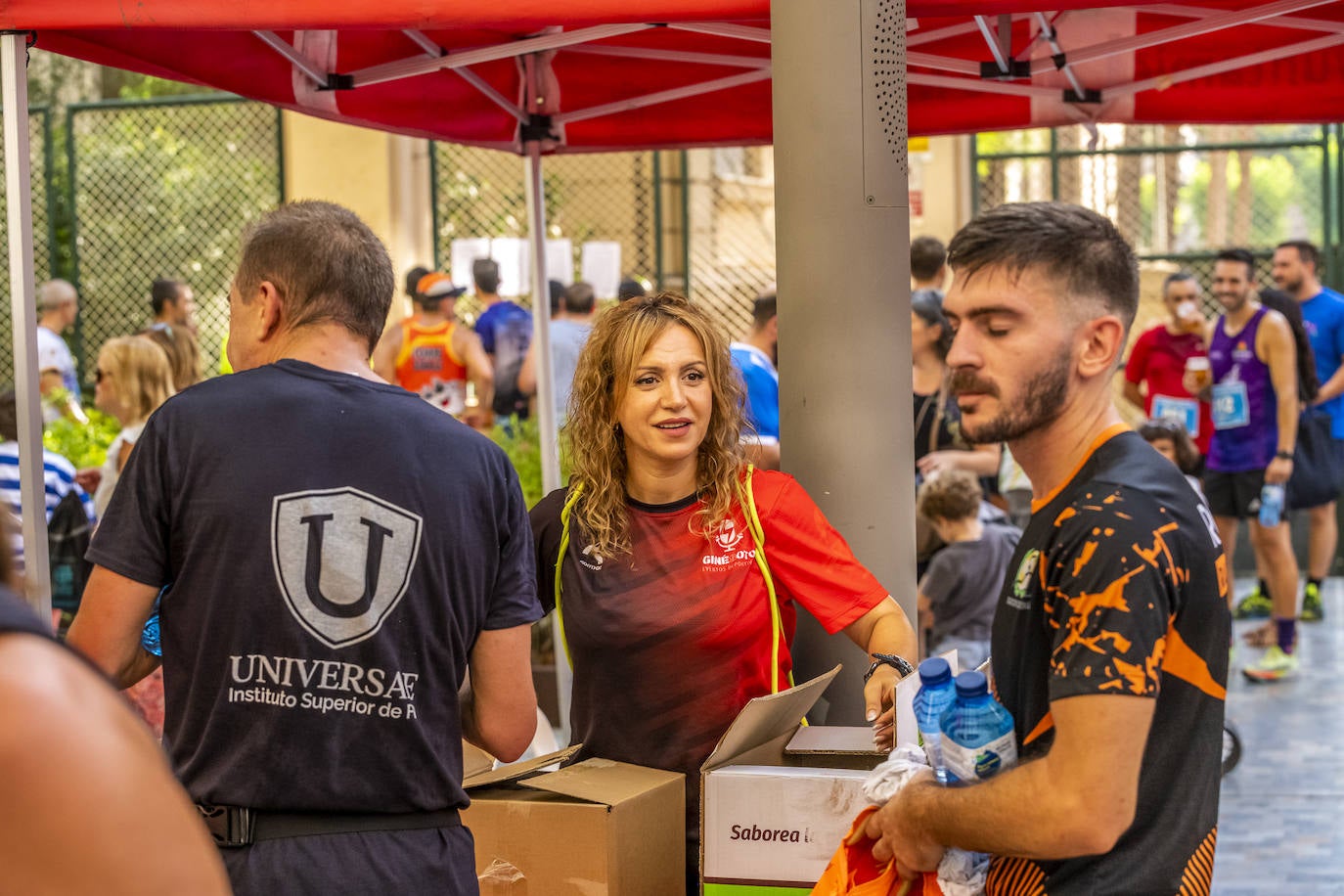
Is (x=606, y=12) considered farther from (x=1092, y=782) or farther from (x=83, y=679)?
(x=83, y=679)

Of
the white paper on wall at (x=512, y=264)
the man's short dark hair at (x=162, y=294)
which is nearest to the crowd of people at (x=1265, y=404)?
the white paper on wall at (x=512, y=264)

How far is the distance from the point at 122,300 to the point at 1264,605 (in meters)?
10.2

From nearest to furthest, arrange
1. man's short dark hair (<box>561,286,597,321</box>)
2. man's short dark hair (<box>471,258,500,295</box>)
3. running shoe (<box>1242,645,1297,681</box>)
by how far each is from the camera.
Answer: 1. running shoe (<box>1242,645,1297,681</box>)
2. man's short dark hair (<box>561,286,597,321</box>)
3. man's short dark hair (<box>471,258,500,295</box>)

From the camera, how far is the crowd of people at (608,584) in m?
1.84

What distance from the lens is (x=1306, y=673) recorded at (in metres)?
8.26

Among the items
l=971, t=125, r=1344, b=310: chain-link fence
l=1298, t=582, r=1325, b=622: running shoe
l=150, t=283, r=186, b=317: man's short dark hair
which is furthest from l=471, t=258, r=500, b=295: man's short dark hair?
l=1298, t=582, r=1325, b=622: running shoe

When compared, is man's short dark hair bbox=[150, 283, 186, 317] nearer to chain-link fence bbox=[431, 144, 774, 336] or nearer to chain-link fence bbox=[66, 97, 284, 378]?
chain-link fence bbox=[431, 144, 774, 336]

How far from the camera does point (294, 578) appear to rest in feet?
7.40

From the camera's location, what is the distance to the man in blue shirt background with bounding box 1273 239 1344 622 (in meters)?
9.30

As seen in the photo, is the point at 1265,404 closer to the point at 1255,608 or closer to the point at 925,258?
the point at 1255,608

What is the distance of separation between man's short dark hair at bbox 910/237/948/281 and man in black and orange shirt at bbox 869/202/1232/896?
221 inches

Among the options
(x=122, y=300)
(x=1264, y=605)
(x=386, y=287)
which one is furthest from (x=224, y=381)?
(x=122, y=300)

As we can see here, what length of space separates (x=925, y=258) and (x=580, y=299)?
3.00 meters

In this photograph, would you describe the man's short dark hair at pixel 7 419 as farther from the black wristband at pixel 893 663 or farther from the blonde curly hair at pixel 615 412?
the black wristband at pixel 893 663
